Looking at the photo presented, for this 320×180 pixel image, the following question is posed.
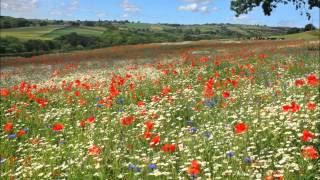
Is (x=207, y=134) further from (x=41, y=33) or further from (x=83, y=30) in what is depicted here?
(x=83, y=30)

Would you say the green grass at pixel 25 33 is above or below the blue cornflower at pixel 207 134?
above

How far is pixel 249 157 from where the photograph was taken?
18.7 feet

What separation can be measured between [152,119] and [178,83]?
212 inches

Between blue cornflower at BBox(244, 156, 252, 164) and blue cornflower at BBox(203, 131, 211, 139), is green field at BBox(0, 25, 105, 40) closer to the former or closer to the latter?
blue cornflower at BBox(203, 131, 211, 139)

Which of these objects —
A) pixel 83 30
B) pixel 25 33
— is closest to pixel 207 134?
pixel 25 33

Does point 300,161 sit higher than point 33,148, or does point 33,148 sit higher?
point 300,161

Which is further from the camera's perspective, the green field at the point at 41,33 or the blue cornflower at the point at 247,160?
the green field at the point at 41,33

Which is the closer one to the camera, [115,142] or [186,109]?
[115,142]

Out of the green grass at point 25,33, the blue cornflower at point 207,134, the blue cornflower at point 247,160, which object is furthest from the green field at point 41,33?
the blue cornflower at point 247,160

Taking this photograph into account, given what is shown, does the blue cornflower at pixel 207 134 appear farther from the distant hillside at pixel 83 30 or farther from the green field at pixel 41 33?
the green field at pixel 41 33

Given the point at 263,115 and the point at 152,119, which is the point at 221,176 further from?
the point at 152,119

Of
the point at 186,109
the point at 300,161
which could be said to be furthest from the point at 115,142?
Result: the point at 300,161

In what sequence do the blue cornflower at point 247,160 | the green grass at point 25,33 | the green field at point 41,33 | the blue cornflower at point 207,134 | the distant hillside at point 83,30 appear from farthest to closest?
the distant hillside at point 83,30 → the green field at point 41,33 → the green grass at point 25,33 → the blue cornflower at point 207,134 → the blue cornflower at point 247,160

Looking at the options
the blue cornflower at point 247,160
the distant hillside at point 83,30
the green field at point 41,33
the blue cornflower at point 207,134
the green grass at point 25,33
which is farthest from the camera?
the distant hillside at point 83,30
